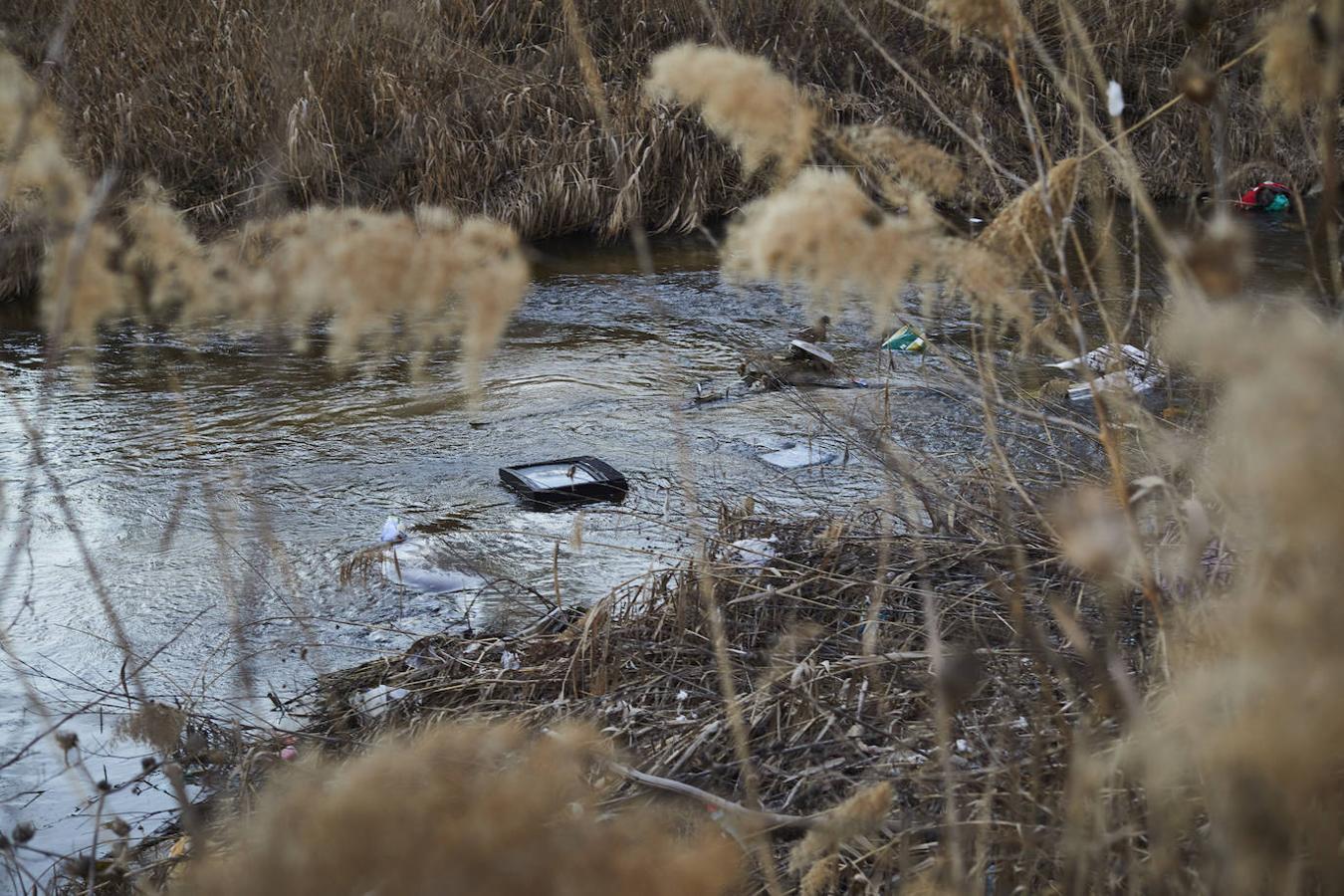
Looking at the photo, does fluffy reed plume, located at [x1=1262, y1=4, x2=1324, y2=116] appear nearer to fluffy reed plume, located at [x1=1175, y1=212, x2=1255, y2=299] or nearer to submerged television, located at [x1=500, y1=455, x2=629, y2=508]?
fluffy reed plume, located at [x1=1175, y1=212, x2=1255, y2=299]

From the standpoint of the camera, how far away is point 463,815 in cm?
87

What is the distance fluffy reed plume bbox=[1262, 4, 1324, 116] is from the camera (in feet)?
4.55

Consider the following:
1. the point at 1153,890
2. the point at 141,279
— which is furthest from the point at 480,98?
the point at 1153,890

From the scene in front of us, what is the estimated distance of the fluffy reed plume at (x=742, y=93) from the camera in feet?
4.19

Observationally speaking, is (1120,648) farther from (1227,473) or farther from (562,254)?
(562,254)

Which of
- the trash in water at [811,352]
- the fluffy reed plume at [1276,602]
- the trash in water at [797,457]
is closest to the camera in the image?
the fluffy reed plume at [1276,602]

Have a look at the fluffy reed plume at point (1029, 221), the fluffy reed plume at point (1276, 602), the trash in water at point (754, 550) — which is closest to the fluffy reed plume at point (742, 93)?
the fluffy reed plume at point (1029, 221)

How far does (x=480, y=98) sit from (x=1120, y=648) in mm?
7045

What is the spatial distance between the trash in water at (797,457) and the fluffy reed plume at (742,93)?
3045mm

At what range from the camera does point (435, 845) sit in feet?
2.68

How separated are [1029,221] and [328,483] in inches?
129

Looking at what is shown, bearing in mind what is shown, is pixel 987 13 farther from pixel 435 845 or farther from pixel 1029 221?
pixel 435 845

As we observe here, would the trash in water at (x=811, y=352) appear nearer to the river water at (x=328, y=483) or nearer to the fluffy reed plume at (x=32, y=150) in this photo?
the river water at (x=328, y=483)

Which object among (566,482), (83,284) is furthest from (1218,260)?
(566,482)
